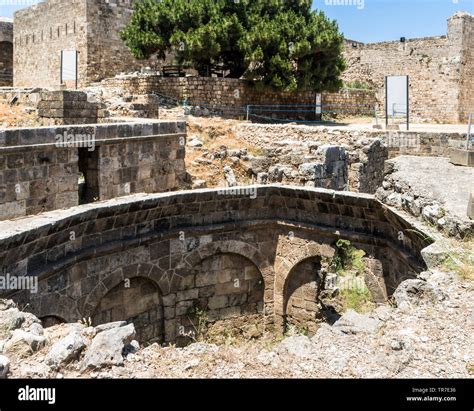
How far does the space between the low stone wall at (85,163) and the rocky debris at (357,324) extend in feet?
19.9

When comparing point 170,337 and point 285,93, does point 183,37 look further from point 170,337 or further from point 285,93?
point 170,337

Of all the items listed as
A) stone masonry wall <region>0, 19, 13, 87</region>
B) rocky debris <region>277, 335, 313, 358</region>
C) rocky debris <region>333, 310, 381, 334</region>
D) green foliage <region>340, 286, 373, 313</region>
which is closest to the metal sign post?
green foliage <region>340, 286, 373, 313</region>

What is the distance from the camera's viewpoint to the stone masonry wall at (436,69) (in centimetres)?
3016

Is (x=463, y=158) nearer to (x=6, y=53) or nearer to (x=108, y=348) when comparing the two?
(x=108, y=348)

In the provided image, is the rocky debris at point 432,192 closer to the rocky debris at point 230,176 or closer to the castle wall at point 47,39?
the rocky debris at point 230,176

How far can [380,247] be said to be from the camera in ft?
30.7

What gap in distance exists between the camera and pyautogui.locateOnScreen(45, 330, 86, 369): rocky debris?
13.6 ft

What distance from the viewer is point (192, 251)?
384 inches

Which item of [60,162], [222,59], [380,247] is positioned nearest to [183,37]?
[222,59]

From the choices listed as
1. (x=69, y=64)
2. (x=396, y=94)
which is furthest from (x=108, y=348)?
(x=69, y=64)

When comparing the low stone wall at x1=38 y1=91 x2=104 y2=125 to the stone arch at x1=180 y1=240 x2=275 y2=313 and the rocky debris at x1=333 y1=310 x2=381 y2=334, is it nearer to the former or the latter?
the stone arch at x1=180 y1=240 x2=275 y2=313

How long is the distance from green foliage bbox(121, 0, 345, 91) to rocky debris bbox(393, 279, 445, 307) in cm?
1652

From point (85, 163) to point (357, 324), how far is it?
747cm

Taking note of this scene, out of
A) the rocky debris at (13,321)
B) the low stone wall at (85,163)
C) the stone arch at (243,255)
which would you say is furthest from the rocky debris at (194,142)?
the rocky debris at (13,321)
